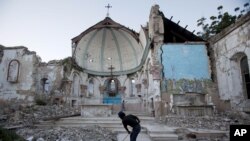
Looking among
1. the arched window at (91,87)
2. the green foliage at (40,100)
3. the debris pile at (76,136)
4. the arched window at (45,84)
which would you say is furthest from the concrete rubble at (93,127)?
the arched window at (91,87)

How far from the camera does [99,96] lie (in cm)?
2539

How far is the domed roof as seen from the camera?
24250 millimetres

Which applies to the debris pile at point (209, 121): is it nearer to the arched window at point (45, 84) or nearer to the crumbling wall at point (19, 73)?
the crumbling wall at point (19, 73)

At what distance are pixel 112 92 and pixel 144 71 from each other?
7239 millimetres

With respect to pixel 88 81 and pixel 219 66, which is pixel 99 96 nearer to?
pixel 88 81

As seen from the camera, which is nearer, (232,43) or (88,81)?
(232,43)

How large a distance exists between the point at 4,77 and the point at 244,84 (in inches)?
872

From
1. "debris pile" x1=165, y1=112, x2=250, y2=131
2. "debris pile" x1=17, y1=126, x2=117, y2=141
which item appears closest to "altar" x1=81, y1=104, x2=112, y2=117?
"debris pile" x1=165, y1=112, x2=250, y2=131

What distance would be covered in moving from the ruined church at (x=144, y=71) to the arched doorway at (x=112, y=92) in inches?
5.0

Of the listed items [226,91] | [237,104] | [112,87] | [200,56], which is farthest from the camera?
[112,87]

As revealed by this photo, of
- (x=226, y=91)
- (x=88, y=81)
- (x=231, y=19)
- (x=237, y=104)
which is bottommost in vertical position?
(x=237, y=104)

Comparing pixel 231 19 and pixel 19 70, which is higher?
pixel 231 19

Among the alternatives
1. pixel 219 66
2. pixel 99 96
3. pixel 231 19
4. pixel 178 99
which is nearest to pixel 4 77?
pixel 99 96

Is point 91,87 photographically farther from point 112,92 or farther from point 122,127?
point 122,127
